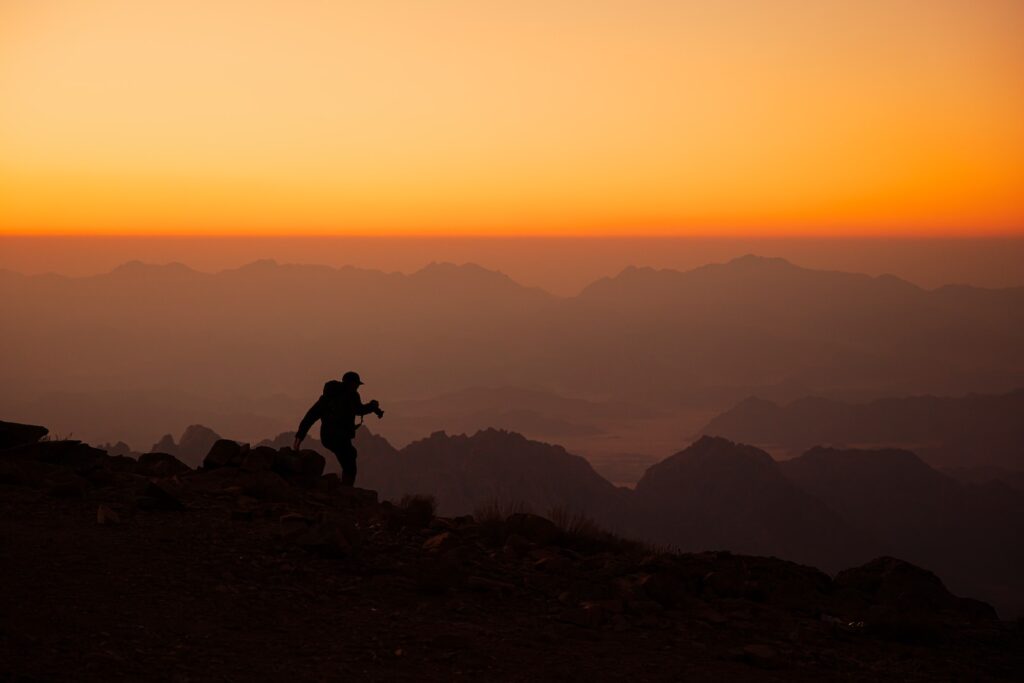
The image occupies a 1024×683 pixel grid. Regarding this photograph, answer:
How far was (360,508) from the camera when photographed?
13695 mm

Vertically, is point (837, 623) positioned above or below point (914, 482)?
above

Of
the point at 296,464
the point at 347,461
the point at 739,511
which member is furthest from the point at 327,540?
the point at 739,511

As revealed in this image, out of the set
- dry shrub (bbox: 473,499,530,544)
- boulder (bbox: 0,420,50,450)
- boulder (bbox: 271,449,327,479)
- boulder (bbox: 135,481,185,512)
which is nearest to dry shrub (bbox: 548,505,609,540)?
dry shrub (bbox: 473,499,530,544)

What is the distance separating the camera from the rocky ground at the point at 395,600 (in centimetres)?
858

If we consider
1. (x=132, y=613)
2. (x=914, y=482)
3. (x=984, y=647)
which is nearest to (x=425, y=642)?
(x=132, y=613)

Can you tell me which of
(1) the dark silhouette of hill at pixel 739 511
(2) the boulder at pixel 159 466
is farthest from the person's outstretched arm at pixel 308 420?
(1) the dark silhouette of hill at pixel 739 511

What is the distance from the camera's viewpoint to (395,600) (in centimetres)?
1021

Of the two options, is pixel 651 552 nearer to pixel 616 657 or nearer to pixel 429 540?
pixel 429 540

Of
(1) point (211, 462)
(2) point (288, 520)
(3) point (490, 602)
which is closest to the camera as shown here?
(3) point (490, 602)

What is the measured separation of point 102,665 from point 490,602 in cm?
404

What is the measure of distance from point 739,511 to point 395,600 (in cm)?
15028

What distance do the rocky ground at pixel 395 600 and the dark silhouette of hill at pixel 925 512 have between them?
133015 mm

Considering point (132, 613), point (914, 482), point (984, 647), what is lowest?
point (914, 482)

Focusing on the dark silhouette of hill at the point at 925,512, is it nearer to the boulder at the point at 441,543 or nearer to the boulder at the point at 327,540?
the boulder at the point at 441,543
